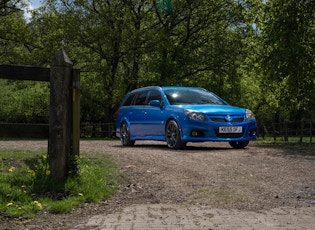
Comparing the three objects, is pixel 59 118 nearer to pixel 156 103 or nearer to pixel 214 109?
pixel 214 109

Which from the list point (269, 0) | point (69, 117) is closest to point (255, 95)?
point (269, 0)

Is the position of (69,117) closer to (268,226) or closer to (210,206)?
(210,206)

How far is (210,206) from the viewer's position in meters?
5.88

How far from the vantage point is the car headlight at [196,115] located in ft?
37.4

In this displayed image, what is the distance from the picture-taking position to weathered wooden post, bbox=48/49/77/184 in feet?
21.3

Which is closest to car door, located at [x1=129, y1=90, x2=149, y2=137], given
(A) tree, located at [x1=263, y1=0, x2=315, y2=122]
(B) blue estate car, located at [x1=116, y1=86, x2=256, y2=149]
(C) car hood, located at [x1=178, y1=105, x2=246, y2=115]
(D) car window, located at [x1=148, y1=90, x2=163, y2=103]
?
(B) blue estate car, located at [x1=116, y1=86, x2=256, y2=149]

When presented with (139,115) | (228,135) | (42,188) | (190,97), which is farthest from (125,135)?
(42,188)

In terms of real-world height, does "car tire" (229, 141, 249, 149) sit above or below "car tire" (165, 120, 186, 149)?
below

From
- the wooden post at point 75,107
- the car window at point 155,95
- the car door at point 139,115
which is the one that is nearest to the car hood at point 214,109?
the car window at point 155,95

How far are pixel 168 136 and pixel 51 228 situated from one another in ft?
23.8

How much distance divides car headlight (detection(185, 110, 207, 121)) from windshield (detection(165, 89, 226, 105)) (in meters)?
0.86

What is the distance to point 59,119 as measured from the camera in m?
6.53

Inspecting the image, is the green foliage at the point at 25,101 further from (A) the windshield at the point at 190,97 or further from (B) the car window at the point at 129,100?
(A) the windshield at the point at 190,97

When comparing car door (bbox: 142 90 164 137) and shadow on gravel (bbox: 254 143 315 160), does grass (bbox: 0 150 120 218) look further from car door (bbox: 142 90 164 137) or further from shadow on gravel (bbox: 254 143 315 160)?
shadow on gravel (bbox: 254 143 315 160)
